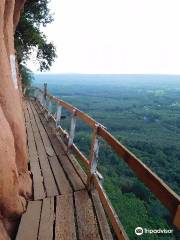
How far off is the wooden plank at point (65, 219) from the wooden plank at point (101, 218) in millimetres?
359

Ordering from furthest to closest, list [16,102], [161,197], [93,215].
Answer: [16,102]
[93,215]
[161,197]

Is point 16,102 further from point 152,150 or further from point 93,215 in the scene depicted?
point 152,150

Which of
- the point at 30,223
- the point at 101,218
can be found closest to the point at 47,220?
the point at 30,223

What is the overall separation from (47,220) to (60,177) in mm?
1857

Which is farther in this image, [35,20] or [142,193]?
[142,193]

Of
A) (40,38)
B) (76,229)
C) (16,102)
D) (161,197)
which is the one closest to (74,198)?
(76,229)

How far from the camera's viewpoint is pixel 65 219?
184 inches

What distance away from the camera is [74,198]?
5375 millimetres

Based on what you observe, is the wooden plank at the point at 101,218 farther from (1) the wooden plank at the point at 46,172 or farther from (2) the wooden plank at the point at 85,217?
(1) the wooden plank at the point at 46,172

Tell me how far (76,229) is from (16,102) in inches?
114

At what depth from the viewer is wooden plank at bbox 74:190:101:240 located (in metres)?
4.23

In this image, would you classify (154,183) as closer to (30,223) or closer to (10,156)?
(30,223)

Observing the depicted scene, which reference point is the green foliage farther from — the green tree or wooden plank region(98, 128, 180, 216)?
wooden plank region(98, 128, 180, 216)

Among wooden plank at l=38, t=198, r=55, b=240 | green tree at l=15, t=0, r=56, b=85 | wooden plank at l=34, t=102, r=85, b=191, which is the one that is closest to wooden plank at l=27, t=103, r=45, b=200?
wooden plank at l=38, t=198, r=55, b=240
